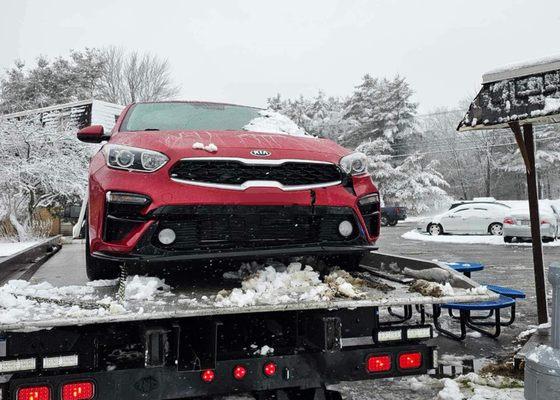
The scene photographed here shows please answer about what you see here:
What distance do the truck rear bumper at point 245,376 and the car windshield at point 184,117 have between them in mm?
1861

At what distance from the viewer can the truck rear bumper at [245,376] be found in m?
2.38

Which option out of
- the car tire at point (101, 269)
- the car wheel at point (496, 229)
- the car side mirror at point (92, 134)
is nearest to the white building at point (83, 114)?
the car side mirror at point (92, 134)

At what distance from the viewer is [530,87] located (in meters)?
4.40

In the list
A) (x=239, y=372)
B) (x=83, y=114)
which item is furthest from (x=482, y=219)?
(x=239, y=372)

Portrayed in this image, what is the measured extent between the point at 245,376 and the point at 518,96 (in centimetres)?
340

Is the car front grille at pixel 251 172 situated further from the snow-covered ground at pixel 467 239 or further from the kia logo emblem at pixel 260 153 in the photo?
the snow-covered ground at pixel 467 239

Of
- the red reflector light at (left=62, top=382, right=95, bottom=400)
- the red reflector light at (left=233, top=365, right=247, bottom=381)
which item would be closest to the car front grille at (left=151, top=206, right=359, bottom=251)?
the red reflector light at (left=233, top=365, right=247, bottom=381)

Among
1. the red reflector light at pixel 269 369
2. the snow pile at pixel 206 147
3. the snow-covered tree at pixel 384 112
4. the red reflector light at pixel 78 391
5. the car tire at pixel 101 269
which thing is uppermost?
the snow-covered tree at pixel 384 112

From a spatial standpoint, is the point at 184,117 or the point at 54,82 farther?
the point at 54,82

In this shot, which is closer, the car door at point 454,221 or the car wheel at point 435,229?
the car door at point 454,221

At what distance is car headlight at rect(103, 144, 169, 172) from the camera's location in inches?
114

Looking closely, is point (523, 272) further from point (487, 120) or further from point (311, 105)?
point (311, 105)

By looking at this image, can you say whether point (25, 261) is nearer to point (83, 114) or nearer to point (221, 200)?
point (221, 200)

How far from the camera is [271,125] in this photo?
416 centimetres
